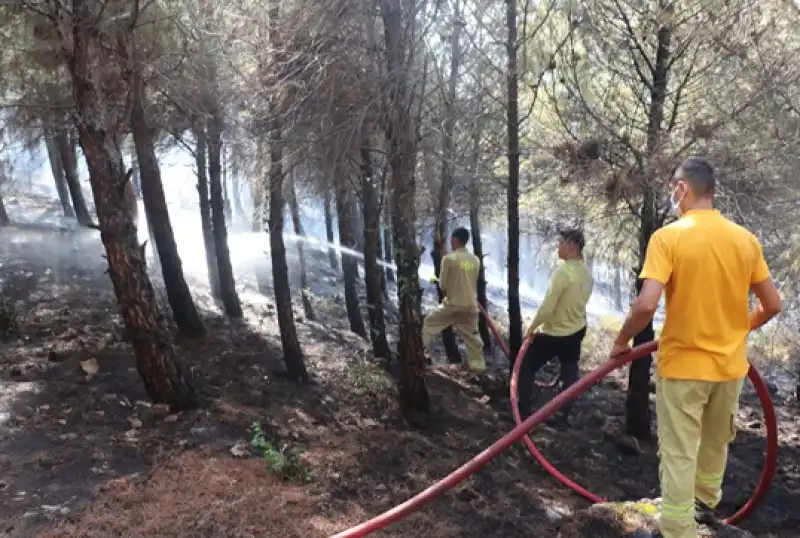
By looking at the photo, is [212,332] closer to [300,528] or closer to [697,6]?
[300,528]

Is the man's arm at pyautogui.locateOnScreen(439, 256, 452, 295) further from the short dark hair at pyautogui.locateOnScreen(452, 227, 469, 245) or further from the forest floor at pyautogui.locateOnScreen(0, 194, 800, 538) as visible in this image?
the forest floor at pyautogui.locateOnScreen(0, 194, 800, 538)

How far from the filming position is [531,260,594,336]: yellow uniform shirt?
20.3 ft

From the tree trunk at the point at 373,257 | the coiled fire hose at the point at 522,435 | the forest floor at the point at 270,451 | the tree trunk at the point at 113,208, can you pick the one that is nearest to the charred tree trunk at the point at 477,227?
the tree trunk at the point at 373,257

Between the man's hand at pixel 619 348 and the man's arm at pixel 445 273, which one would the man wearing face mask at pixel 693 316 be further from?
the man's arm at pixel 445 273

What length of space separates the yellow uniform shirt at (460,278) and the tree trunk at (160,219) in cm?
406

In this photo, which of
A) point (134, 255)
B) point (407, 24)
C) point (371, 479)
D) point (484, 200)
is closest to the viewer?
point (371, 479)

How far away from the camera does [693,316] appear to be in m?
3.19

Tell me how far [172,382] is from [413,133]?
347 cm

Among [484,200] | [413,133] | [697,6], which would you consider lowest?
[484,200]

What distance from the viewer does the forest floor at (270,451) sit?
404 centimetres

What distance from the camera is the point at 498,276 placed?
50.1 meters

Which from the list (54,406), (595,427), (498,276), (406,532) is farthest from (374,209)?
(498,276)

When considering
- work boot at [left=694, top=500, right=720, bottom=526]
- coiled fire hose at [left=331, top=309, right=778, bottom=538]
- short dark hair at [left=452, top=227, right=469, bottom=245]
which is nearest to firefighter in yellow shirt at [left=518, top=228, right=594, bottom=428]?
coiled fire hose at [left=331, top=309, right=778, bottom=538]

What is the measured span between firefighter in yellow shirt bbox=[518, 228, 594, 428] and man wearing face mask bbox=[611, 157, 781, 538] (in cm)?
275
